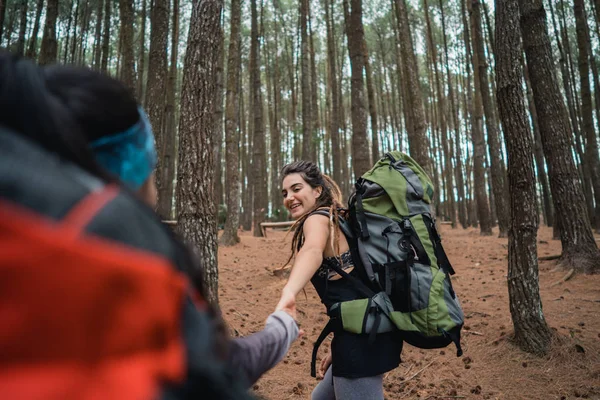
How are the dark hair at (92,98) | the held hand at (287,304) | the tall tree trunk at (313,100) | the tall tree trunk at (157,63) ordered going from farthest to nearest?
the tall tree trunk at (313,100)
the tall tree trunk at (157,63)
the held hand at (287,304)
the dark hair at (92,98)

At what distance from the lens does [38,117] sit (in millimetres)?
582

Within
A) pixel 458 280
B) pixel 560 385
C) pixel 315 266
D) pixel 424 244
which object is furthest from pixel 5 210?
pixel 458 280

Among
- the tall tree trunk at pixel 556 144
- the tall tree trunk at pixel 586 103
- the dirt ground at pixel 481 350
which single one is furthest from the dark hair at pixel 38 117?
the tall tree trunk at pixel 586 103

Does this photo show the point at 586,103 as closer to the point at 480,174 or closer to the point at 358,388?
the point at 480,174

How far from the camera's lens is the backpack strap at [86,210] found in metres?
0.49

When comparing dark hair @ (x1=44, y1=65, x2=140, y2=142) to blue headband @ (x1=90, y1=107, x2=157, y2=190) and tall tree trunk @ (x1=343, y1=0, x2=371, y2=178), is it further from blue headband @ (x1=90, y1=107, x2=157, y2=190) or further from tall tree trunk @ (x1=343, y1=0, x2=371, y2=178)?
tall tree trunk @ (x1=343, y1=0, x2=371, y2=178)

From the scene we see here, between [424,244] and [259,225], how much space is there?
11.5 m

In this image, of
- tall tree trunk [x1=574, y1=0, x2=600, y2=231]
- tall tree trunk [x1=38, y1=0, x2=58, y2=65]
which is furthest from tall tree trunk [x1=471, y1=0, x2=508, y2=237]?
tall tree trunk [x1=38, y1=0, x2=58, y2=65]

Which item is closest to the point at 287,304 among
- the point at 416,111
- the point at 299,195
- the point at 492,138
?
the point at 299,195

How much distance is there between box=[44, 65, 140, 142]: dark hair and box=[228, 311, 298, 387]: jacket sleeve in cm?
64

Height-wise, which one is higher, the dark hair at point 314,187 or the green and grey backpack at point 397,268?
the dark hair at point 314,187

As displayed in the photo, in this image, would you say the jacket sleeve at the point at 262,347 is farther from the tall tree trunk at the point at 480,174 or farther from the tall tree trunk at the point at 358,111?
the tall tree trunk at the point at 480,174

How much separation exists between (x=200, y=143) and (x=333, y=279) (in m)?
2.56

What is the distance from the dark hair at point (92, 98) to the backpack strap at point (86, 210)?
0.59ft
